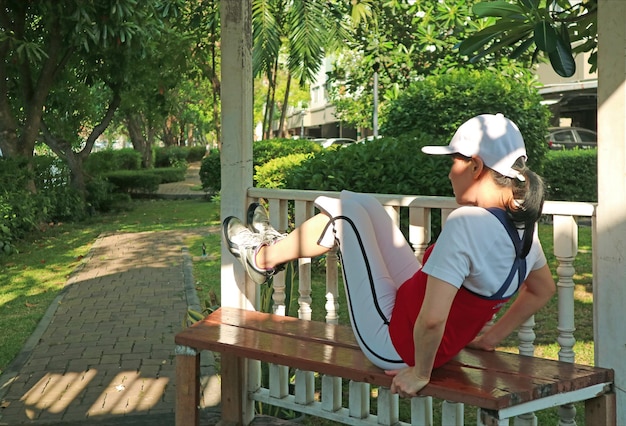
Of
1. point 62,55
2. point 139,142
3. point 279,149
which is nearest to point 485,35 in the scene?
point 279,149

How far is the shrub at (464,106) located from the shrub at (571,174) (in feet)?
14.8

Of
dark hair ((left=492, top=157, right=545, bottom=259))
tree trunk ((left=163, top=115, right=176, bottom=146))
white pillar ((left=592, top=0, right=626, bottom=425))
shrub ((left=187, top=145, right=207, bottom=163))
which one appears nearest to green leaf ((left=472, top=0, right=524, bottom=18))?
white pillar ((left=592, top=0, right=626, bottom=425))

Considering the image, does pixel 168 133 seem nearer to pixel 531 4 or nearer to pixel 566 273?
pixel 531 4

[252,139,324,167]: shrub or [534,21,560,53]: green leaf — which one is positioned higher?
[252,139,324,167]: shrub

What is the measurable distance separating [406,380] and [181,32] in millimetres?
18223

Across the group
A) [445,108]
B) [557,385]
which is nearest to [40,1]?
[445,108]

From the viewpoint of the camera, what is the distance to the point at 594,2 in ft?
15.8

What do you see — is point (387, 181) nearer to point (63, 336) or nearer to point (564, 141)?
point (63, 336)

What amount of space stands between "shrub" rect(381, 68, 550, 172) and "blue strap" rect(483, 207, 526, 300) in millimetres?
7485

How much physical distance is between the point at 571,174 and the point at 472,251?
13.5 metres

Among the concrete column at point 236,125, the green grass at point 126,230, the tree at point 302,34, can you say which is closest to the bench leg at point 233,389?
the concrete column at point 236,125

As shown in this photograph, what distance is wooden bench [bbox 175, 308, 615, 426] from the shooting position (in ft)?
9.48

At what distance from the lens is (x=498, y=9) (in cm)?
418

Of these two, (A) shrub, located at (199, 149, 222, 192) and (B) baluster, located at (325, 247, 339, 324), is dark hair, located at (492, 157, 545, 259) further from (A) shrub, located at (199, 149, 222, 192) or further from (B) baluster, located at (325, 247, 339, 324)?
(A) shrub, located at (199, 149, 222, 192)
